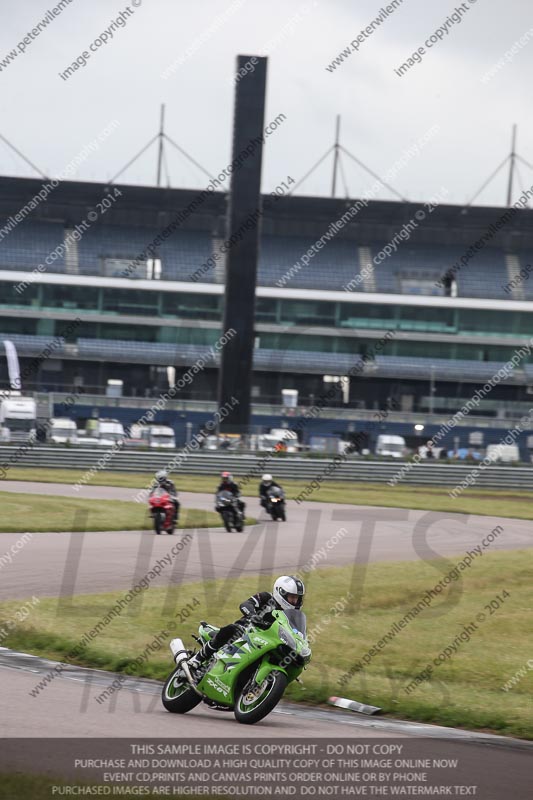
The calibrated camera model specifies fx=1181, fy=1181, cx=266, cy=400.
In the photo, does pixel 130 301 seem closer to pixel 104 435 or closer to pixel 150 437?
pixel 104 435

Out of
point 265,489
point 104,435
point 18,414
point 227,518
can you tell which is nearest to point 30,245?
point 18,414

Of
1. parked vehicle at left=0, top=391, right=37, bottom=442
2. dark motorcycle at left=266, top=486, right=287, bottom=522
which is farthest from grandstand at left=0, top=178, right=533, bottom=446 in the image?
dark motorcycle at left=266, top=486, right=287, bottom=522

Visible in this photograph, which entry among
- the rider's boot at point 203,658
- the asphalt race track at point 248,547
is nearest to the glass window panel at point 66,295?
the asphalt race track at point 248,547

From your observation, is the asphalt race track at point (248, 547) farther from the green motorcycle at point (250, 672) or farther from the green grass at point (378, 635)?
the green motorcycle at point (250, 672)

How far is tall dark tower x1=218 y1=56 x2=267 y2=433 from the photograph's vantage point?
50188 mm

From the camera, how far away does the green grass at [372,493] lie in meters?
37.2

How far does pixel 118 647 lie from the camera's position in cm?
1223

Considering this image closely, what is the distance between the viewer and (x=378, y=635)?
13.8m

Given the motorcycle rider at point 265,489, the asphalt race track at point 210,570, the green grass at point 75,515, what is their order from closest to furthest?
the asphalt race track at point 210,570 < the green grass at point 75,515 < the motorcycle rider at point 265,489

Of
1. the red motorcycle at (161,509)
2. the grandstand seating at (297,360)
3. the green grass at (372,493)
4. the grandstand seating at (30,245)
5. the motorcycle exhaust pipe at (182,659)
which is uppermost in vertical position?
the grandstand seating at (30,245)

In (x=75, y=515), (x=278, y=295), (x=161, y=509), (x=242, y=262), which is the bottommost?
(x=75, y=515)

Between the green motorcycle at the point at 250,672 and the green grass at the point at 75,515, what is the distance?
46.7 ft

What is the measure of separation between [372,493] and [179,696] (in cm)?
→ 3327

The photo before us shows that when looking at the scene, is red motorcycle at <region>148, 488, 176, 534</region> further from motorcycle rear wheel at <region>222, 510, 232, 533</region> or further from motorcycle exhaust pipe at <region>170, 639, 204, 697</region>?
motorcycle exhaust pipe at <region>170, 639, 204, 697</region>
